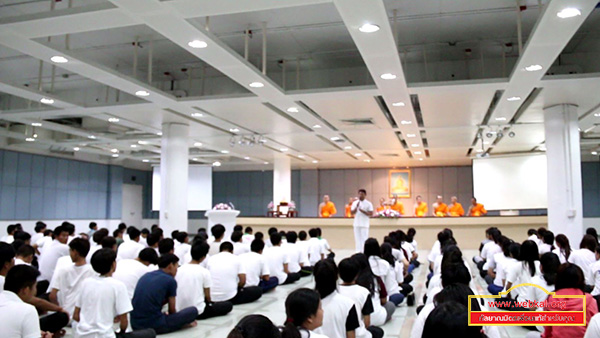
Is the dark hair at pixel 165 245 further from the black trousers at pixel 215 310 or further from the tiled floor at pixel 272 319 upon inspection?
the tiled floor at pixel 272 319

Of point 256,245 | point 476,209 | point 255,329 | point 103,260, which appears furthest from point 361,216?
point 255,329

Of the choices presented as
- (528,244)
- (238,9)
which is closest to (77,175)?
(238,9)

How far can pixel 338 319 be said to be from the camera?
3244 mm

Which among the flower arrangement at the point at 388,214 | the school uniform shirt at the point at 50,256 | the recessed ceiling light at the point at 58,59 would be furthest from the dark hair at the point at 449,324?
the flower arrangement at the point at 388,214

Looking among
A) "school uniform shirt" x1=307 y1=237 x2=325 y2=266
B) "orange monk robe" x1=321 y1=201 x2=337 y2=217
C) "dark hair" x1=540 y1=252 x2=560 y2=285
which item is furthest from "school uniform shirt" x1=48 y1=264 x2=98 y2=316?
"orange monk robe" x1=321 y1=201 x2=337 y2=217

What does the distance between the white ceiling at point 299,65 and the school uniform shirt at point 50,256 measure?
2752mm

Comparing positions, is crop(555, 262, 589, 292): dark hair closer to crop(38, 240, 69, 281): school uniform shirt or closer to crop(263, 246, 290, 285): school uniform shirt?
crop(263, 246, 290, 285): school uniform shirt

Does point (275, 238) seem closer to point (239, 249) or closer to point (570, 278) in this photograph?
point (239, 249)

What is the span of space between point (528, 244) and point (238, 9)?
4132 millimetres

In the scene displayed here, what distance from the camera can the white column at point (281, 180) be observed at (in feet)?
61.5

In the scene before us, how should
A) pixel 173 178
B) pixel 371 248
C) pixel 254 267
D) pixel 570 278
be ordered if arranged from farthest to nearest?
1. pixel 173 178
2. pixel 254 267
3. pixel 371 248
4. pixel 570 278

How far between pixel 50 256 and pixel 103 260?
3.28 m

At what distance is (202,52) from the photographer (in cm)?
673

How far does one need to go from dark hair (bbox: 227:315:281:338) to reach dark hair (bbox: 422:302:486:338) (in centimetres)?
64
